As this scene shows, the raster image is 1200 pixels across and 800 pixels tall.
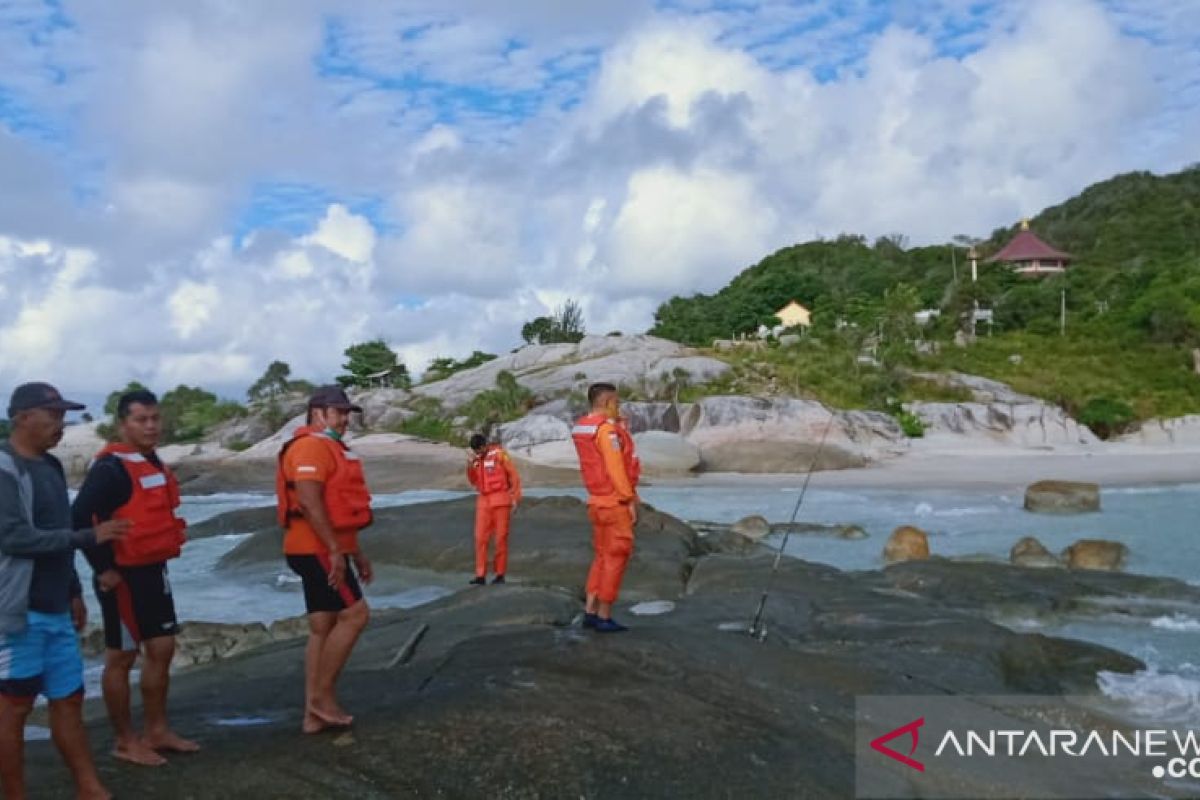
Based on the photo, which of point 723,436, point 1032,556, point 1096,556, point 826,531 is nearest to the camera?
point 1096,556

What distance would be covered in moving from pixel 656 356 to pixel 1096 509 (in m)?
32.4

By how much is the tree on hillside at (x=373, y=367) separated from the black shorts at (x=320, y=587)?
63988 mm

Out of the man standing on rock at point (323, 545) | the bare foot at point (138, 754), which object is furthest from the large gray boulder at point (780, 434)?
the bare foot at point (138, 754)

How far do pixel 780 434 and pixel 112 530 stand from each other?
39.9 meters

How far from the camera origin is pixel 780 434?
1730 inches

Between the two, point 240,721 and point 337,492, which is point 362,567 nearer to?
point 337,492

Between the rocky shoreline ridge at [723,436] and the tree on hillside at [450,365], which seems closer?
the rocky shoreline ridge at [723,436]

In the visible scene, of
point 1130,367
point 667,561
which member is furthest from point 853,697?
point 1130,367

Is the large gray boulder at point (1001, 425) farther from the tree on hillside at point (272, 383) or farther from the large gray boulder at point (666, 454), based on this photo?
the tree on hillside at point (272, 383)

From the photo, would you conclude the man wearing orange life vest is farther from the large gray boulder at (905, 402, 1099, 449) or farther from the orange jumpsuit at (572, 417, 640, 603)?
the large gray boulder at (905, 402, 1099, 449)

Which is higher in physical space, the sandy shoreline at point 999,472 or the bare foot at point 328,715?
the bare foot at point 328,715

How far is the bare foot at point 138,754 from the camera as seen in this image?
548 centimetres

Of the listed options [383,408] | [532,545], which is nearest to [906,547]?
[532,545]

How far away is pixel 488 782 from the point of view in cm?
532
